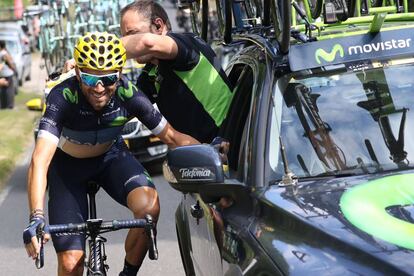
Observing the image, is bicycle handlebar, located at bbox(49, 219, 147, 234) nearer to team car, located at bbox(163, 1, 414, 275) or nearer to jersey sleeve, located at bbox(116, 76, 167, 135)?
team car, located at bbox(163, 1, 414, 275)

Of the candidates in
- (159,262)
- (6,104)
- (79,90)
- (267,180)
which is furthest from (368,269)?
(6,104)

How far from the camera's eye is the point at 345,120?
4.65m

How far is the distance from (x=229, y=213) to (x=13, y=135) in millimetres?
16375

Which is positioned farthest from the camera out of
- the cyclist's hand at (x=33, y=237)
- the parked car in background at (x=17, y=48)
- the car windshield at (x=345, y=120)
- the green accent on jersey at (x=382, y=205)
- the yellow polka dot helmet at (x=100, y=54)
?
the parked car in background at (x=17, y=48)

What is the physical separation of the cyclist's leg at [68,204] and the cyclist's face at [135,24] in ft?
3.14

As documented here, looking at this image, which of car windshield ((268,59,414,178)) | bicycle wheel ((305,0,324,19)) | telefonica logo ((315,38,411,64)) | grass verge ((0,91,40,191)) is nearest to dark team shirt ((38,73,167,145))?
car windshield ((268,59,414,178))

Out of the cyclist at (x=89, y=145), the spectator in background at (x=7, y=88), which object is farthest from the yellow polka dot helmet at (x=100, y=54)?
the spectator in background at (x=7, y=88)

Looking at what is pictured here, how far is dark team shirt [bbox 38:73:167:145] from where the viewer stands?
5465 mm

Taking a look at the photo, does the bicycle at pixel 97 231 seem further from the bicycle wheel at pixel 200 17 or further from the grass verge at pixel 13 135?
the grass verge at pixel 13 135

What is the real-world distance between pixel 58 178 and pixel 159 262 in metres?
3.33

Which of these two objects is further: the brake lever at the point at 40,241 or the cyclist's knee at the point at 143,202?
the cyclist's knee at the point at 143,202

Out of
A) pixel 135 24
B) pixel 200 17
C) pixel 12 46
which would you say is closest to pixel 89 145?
pixel 135 24

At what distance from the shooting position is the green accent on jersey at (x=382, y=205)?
3.56m

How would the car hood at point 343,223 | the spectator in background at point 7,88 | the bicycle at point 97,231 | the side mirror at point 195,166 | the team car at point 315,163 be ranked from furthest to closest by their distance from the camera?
the spectator in background at point 7,88, the bicycle at point 97,231, the side mirror at point 195,166, the team car at point 315,163, the car hood at point 343,223
